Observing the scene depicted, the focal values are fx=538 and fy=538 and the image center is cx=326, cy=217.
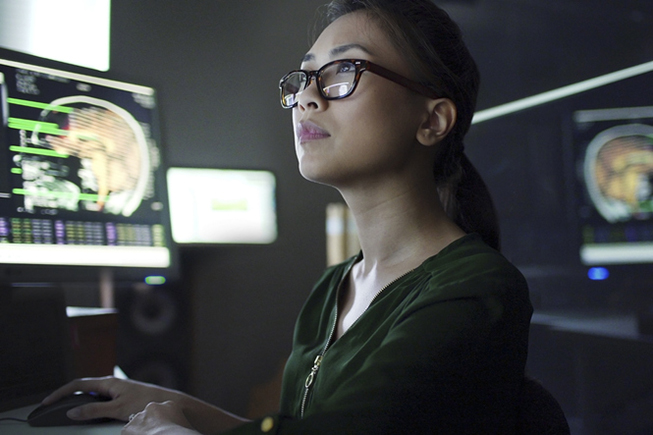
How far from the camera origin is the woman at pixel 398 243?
67 cm

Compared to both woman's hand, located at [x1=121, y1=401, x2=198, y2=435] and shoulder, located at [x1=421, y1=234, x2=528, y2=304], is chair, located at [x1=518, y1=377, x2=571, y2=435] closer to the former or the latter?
shoulder, located at [x1=421, y1=234, x2=528, y2=304]

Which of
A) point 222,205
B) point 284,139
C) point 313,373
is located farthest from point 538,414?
point 284,139

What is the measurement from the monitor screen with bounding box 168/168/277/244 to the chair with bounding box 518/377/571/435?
107 cm

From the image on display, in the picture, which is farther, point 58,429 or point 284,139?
point 284,139

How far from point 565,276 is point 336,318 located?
2.26ft

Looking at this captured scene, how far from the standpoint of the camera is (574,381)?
1.33 m

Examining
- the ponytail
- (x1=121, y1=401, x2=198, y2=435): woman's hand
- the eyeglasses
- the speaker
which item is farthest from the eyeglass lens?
the speaker

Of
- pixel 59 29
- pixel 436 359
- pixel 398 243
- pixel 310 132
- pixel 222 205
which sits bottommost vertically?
pixel 436 359

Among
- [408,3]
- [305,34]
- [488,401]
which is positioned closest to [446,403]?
[488,401]

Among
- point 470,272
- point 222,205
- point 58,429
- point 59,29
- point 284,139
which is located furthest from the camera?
point 284,139

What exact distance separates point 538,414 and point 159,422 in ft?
1.80

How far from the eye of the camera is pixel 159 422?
812 mm

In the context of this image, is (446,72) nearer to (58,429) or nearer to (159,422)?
(159,422)

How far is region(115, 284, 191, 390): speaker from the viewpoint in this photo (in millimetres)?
1517
